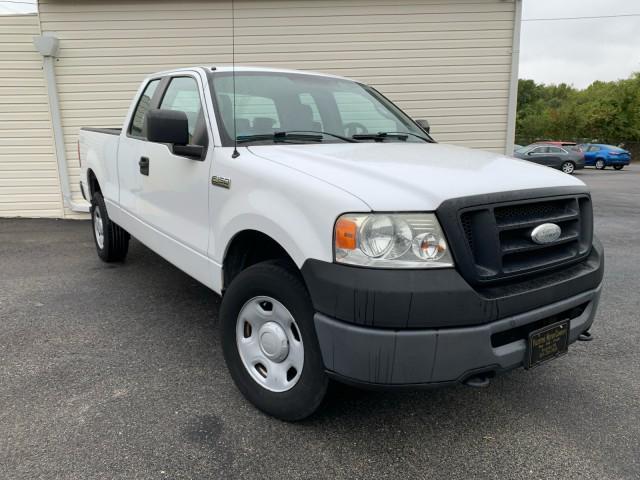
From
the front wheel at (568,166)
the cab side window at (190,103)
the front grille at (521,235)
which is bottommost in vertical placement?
the front wheel at (568,166)

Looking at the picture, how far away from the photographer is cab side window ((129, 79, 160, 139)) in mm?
4385

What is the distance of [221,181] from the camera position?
2.92 m

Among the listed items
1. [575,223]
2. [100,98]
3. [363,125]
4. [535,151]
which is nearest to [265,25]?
[100,98]

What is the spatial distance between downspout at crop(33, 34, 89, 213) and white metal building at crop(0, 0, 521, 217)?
0.08 feet

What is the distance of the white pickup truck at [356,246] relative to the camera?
210 centimetres

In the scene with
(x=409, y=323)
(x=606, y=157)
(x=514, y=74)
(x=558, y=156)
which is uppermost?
(x=514, y=74)

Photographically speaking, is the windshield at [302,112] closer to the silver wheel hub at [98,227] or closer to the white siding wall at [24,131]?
the silver wheel hub at [98,227]

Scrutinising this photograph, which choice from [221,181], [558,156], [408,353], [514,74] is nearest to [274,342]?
[408,353]

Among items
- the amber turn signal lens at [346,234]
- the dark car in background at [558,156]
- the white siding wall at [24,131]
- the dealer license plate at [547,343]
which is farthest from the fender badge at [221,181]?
the dark car in background at [558,156]

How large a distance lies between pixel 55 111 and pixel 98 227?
11.7 ft

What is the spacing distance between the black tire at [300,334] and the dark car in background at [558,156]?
23.1 meters

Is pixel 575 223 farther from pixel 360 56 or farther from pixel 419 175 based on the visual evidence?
pixel 360 56

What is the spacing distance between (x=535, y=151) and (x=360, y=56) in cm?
1862

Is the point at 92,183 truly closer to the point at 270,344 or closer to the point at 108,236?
the point at 108,236
